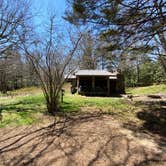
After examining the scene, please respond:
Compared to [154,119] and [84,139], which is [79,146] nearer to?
[84,139]

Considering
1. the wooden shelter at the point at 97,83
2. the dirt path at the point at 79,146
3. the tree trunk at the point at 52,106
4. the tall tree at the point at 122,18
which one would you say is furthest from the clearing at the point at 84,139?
the wooden shelter at the point at 97,83

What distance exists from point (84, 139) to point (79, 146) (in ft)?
1.63

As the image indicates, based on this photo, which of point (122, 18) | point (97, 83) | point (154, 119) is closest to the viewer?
point (122, 18)

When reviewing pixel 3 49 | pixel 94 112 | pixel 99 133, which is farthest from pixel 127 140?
pixel 3 49

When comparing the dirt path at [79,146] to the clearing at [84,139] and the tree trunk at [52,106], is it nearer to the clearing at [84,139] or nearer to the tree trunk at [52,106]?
the clearing at [84,139]

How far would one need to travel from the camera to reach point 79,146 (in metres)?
5.77

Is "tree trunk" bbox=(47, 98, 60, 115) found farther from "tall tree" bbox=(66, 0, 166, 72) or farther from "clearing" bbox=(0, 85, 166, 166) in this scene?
"tall tree" bbox=(66, 0, 166, 72)

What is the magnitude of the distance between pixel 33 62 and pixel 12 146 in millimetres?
4626

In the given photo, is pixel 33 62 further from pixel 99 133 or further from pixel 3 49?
pixel 3 49

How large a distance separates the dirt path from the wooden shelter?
13.0 meters

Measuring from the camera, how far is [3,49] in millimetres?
14688

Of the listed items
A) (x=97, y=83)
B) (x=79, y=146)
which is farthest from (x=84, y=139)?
(x=97, y=83)

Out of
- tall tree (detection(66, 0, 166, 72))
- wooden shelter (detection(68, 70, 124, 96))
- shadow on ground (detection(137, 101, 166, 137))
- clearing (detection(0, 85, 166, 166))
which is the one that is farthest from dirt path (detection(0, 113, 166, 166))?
wooden shelter (detection(68, 70, 124, 96))

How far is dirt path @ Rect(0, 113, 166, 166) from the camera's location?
16.4 feet
